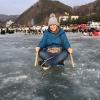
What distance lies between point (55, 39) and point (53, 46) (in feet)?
0.86

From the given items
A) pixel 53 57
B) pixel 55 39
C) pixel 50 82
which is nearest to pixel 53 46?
Result: pixel 55 39

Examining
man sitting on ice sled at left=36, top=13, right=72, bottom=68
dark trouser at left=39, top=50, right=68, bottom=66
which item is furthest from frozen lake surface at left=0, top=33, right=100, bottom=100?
man sitting on ice sled at left=36, top=13, right=72, bottom=68

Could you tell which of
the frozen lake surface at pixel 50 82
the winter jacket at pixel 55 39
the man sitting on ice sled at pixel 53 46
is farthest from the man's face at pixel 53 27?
the frozen lake surface at pixel 50 82

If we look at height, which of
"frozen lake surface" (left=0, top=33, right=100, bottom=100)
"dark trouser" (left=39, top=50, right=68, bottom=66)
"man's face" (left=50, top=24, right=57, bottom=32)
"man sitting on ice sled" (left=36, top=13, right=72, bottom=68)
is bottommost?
"frozen lake surface" (left=0, top=33, right=100, bottom=100)

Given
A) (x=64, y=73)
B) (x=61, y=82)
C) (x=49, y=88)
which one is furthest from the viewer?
(x=64, y=73)

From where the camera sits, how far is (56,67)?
41.7 ft

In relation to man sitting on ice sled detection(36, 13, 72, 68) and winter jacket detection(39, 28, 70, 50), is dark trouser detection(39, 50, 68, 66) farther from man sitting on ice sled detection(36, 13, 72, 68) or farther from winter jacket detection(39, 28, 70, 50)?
winter jacket detection(39, 28, 70, 50)

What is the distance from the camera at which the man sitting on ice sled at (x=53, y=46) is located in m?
13.1

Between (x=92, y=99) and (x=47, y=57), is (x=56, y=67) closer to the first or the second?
(x=47, y=57)

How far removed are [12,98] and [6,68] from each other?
4776 mm

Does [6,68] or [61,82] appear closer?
[61,82]

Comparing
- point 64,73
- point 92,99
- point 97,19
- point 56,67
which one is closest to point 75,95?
point 92,99

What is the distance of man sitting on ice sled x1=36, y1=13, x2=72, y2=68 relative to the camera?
13.1 m

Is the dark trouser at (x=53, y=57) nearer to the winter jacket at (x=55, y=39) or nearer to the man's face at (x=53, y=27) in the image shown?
the winter jacket at (x=55, y=39)
